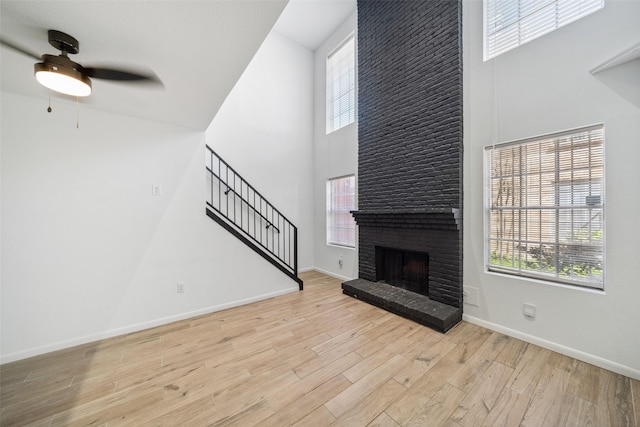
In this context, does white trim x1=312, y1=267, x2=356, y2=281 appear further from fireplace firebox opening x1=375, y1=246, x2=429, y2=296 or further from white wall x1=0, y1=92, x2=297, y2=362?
white wall x1=0, y1=92, x2=297, y2=362

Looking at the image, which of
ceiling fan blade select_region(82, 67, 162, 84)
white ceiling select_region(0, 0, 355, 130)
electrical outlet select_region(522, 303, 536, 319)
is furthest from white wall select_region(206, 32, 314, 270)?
electrical outlet select_region(522, 303, 536, 319)

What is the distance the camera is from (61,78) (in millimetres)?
1539

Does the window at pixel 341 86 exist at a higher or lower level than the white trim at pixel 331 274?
higher

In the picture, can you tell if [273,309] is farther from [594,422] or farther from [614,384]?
[614,384]

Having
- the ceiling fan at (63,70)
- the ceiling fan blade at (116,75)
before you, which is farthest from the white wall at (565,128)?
the ceiling fan at (63,70)

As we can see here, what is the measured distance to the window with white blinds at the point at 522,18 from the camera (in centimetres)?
222

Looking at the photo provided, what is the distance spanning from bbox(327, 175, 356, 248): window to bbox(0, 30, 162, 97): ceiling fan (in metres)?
3.77

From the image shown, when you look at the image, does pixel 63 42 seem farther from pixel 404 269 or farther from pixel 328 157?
pixel 404 269

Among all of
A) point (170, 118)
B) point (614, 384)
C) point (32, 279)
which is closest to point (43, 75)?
point (170, 118)

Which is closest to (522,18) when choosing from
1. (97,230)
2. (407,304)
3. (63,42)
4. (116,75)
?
(407,304)

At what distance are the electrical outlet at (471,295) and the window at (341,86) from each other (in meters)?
3.70

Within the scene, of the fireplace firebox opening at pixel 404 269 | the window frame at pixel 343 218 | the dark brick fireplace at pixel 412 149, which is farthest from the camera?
the window frame at pixel 343 218

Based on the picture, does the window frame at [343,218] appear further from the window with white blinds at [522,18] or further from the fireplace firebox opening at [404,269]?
the window with white blinds at [522,18]

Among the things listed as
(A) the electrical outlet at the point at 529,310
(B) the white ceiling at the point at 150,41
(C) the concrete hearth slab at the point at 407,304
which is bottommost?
(C) the concrete hearth slab at the point at 407,304
